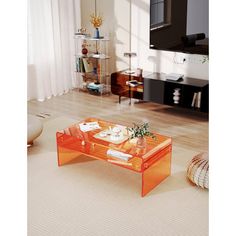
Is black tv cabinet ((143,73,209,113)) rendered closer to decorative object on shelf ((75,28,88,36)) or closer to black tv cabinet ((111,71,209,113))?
black tv cabinet ((111,71,209,113))

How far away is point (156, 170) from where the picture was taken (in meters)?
3.16

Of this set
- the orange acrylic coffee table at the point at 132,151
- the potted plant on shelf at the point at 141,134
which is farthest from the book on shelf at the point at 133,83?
the potted plant on shelf at the point at 141,134

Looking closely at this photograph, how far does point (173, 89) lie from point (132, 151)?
198 centimetres

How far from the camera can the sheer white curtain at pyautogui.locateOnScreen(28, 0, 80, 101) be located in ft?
17.8

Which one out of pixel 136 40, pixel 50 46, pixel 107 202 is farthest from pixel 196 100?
pixel 50 46

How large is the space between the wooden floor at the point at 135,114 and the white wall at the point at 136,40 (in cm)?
56

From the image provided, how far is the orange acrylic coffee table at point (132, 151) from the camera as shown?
3.00m

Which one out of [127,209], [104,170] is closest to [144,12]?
[104,170]

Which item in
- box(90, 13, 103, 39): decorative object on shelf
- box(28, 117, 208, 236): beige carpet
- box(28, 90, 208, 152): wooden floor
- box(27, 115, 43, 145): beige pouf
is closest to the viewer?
box(28, 117, 208, 236): beige carpet

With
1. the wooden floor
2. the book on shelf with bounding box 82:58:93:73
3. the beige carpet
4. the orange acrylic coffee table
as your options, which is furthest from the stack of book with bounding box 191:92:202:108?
the book on shelf with bounding box 82:58:93:73

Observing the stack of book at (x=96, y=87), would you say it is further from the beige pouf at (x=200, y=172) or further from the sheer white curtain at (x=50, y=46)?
the beige pouf at (x=200, y=172)

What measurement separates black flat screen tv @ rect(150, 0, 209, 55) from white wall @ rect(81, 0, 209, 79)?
290mm

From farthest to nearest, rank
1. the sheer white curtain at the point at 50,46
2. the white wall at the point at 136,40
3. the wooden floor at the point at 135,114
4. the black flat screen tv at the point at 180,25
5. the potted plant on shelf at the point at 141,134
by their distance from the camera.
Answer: the sheer white curtain at the point at 50,46, the white wall at the point at 136,40, the black flat screen tv at the point at 180,25, the wooden floor at the point at 135,114, the potted plant on shelf at the point at 141,134
